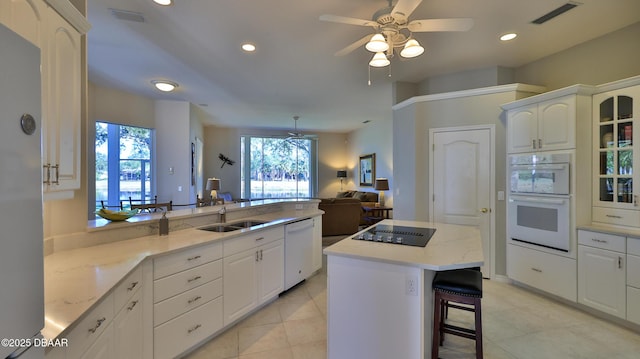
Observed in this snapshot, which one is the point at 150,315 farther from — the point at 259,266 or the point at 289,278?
the point at 289,278

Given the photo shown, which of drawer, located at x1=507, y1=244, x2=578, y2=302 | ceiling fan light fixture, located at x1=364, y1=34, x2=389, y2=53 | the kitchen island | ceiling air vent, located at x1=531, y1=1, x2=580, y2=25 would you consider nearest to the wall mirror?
drawer, located at x1=507, y1=244, x2=578, y2=302

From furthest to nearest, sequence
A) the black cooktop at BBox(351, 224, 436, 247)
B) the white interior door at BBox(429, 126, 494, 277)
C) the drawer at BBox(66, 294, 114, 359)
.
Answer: the white interior door at BBox(429, 126, 494, 277) < the black cooktop at BBox(351, 224, 436, 247) < the drawer at BBox(66, 294, 114, 359)

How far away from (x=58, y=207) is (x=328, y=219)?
16.2 feet

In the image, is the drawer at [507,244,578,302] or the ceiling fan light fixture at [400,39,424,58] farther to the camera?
the drawer at [507,244,578,302]

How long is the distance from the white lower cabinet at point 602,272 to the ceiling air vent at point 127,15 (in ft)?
16.1

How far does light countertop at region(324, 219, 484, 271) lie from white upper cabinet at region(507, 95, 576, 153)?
179 cm

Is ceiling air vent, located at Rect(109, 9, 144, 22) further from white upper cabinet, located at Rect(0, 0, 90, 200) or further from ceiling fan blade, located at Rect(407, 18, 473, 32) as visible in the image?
ceiling fan blade, located at Rect(407, 18, 473, 32)

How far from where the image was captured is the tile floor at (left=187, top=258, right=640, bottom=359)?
7.69 ft

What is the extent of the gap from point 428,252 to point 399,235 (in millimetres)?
507

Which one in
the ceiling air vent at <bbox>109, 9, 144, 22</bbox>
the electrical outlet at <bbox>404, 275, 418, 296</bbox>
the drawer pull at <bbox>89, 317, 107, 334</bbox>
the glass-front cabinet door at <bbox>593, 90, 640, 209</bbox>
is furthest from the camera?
the glass-front cabinet door at <bbox>593, 90, 640, 209</bbox>

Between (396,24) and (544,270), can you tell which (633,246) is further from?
(396,24)

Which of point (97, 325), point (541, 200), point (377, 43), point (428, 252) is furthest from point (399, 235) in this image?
point (541, 200)

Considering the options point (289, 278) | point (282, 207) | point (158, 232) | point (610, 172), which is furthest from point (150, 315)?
point (610, 172)

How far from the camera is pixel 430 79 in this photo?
4508mm
